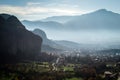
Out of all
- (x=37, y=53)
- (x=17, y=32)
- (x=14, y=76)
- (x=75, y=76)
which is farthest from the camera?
(x=37, y=53)

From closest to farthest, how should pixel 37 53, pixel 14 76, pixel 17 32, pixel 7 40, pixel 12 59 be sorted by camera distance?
pixel 14 76 → pixel 12 59 → pixel 7 40 → pixel 17 32 → pixel 37 53

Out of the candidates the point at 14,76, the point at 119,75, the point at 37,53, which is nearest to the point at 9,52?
the point at 37,53

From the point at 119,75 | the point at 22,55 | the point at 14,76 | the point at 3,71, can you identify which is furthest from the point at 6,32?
the point at 119,75

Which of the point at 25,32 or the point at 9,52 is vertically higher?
the point at 25,32

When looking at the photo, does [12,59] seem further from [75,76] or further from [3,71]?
[75,76]

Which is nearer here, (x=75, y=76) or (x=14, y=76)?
(x=14, y=76)

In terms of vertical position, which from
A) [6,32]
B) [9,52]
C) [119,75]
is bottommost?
[119,75]
